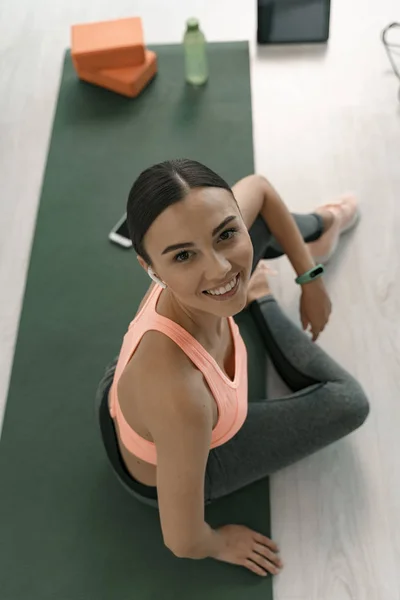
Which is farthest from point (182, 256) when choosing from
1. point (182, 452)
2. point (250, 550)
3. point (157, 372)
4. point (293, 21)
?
point (293, 21)

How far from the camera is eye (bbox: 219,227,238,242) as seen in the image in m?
0.95

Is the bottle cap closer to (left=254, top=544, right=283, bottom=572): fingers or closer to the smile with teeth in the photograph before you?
the smile with teeth

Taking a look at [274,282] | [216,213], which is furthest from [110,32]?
[216,213]

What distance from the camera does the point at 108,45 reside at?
2248 millimetres

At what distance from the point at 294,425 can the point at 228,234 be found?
25.7 inches

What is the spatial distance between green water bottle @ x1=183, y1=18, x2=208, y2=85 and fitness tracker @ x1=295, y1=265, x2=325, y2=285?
1036mm

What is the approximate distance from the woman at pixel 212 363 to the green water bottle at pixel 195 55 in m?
0.82

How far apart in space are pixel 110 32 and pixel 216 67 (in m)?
0.40

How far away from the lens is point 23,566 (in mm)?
1494

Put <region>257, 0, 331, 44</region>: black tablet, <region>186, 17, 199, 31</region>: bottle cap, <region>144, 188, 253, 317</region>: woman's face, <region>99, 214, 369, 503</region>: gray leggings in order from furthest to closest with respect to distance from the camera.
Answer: <region>257, 0, 331, 44</region>: black tablet < <region>186, 17, 199, 31</region>: bottle cap < <region>99, 214, 369, 503</region>: gray leggings < <region>144, 188, 253, 317</region>: woman's face

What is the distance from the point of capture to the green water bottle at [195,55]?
7.14 feet

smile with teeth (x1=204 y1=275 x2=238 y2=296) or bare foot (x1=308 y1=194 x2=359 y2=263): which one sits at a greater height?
bare foot (x1=308 y1=194 x2=359 y2=263)

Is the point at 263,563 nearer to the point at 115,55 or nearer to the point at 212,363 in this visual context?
the point at 212,363

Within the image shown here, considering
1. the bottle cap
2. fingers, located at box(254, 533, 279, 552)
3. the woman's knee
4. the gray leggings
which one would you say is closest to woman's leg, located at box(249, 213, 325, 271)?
the gray leggings
